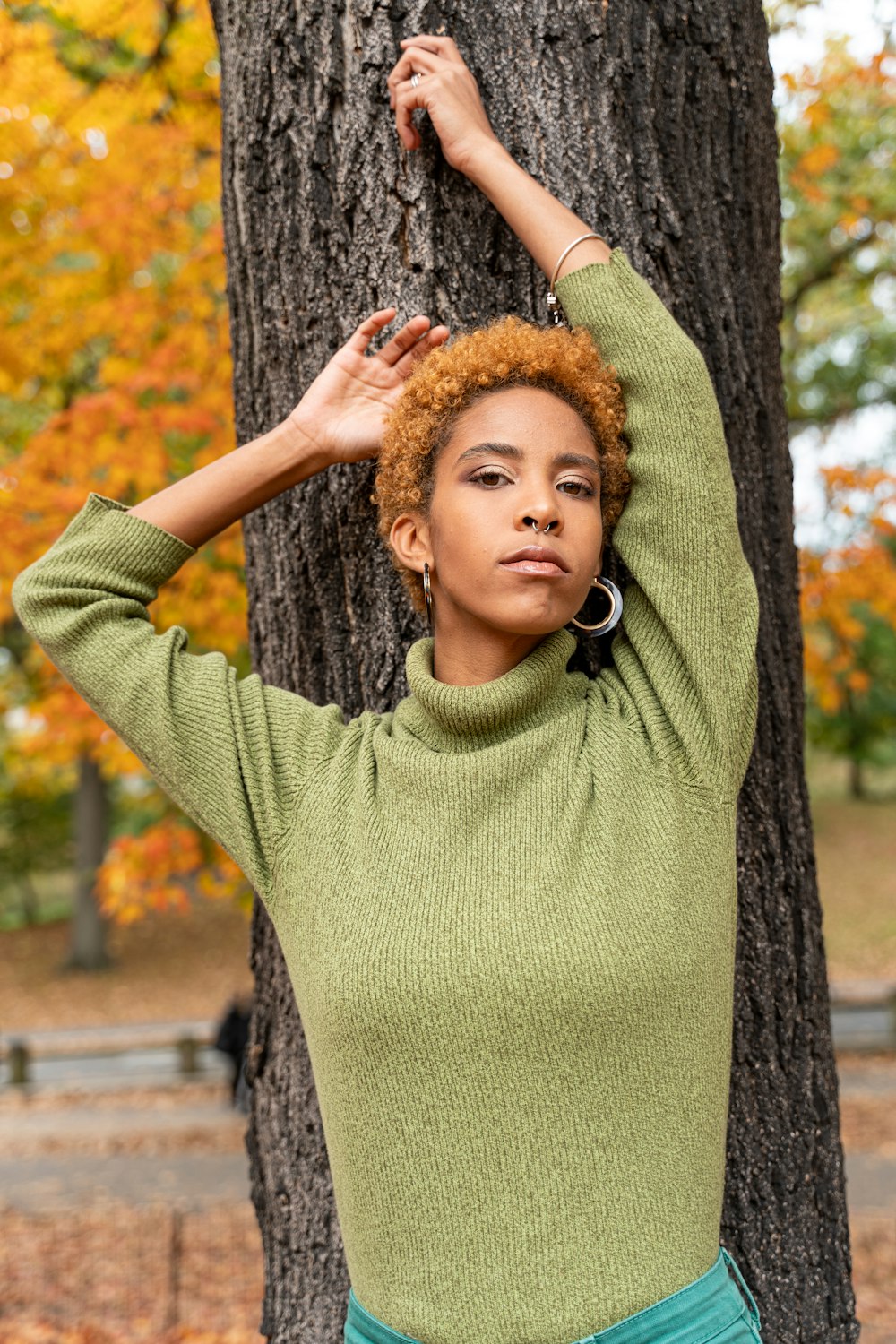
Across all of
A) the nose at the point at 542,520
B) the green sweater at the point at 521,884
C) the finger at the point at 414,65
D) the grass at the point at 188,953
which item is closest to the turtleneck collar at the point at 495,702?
the green sweater at the point at 521,884

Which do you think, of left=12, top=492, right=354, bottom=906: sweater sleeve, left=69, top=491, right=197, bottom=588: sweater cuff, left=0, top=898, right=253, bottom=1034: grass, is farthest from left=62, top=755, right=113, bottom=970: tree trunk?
left=12, top=492, right=354, bottom=906: sweater sleeve

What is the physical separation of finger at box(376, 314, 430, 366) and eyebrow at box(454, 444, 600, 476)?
390mm

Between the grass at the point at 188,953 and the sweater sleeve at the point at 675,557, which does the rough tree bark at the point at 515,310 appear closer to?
the sweater sleeve at the point at 675,557

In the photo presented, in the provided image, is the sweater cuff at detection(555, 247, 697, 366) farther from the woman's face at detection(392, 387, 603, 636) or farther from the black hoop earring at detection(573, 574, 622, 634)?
the black hoop earring at detection(573, 574, 622, 634)

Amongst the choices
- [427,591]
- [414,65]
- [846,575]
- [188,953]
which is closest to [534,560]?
[427,591]

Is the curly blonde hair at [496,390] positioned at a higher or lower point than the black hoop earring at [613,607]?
higher

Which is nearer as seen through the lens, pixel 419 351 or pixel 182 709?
pixel 182 709

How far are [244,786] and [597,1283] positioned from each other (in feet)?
2.95

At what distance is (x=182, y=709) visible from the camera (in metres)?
1.93

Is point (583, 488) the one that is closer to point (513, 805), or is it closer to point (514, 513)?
point (514, 513)

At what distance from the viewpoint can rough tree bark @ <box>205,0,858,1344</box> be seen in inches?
91.8

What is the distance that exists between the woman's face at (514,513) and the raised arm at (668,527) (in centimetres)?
11

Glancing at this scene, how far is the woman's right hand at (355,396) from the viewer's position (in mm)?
2232

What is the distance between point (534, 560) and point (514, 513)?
8cm
